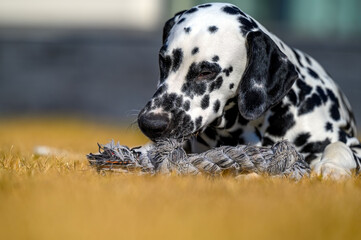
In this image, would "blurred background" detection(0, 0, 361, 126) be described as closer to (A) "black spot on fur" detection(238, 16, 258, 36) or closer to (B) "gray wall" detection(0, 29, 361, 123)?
(B) "gray wall" detection(0, 29, 361, 123)

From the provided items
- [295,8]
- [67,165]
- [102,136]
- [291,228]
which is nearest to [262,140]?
[67,165]

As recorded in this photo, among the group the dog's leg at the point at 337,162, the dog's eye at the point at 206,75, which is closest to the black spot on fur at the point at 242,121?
the dog's eye at the point at 206,75

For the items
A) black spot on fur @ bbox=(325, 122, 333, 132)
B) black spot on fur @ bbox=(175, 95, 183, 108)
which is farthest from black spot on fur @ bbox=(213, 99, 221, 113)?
black spot on fur @ bbox=(325, 122, 333, 132)

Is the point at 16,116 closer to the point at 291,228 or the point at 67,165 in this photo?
the point at 67,165

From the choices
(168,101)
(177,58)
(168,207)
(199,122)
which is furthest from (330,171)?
(168,207)

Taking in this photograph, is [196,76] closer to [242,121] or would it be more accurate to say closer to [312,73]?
[242,121]

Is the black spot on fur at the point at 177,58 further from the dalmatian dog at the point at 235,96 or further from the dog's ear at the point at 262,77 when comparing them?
the dog's ear at the point at 262,77
